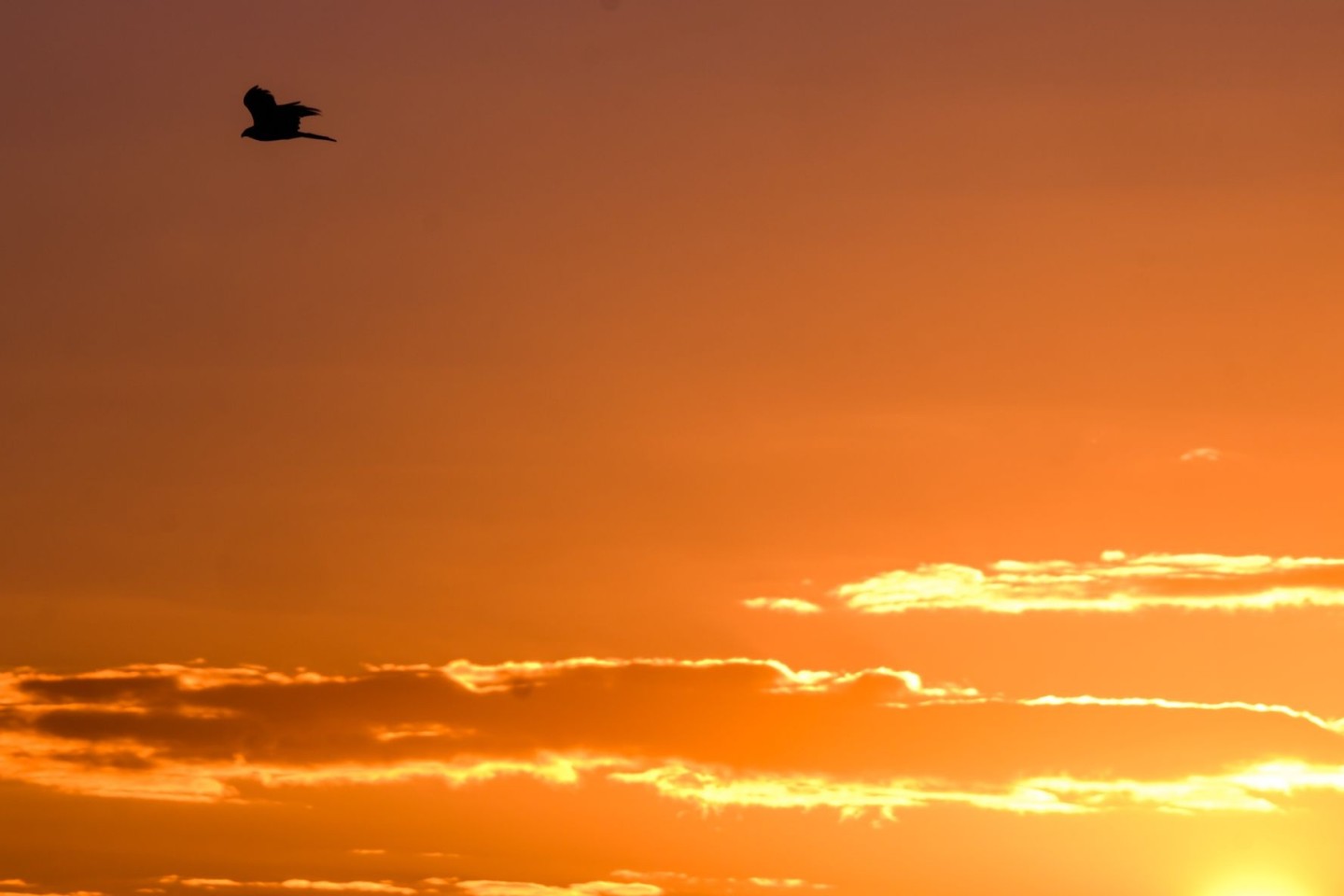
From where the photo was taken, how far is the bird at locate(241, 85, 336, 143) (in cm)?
10475

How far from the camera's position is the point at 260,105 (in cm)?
10606

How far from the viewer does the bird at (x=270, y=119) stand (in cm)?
10475

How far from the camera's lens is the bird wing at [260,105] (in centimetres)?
10562

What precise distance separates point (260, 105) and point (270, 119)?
Result: 108 centimetres

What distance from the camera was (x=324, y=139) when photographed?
332ft

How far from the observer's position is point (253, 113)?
106250mm

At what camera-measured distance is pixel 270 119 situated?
10550cm

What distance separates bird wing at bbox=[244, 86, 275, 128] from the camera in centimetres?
10562

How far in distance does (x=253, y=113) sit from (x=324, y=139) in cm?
686
